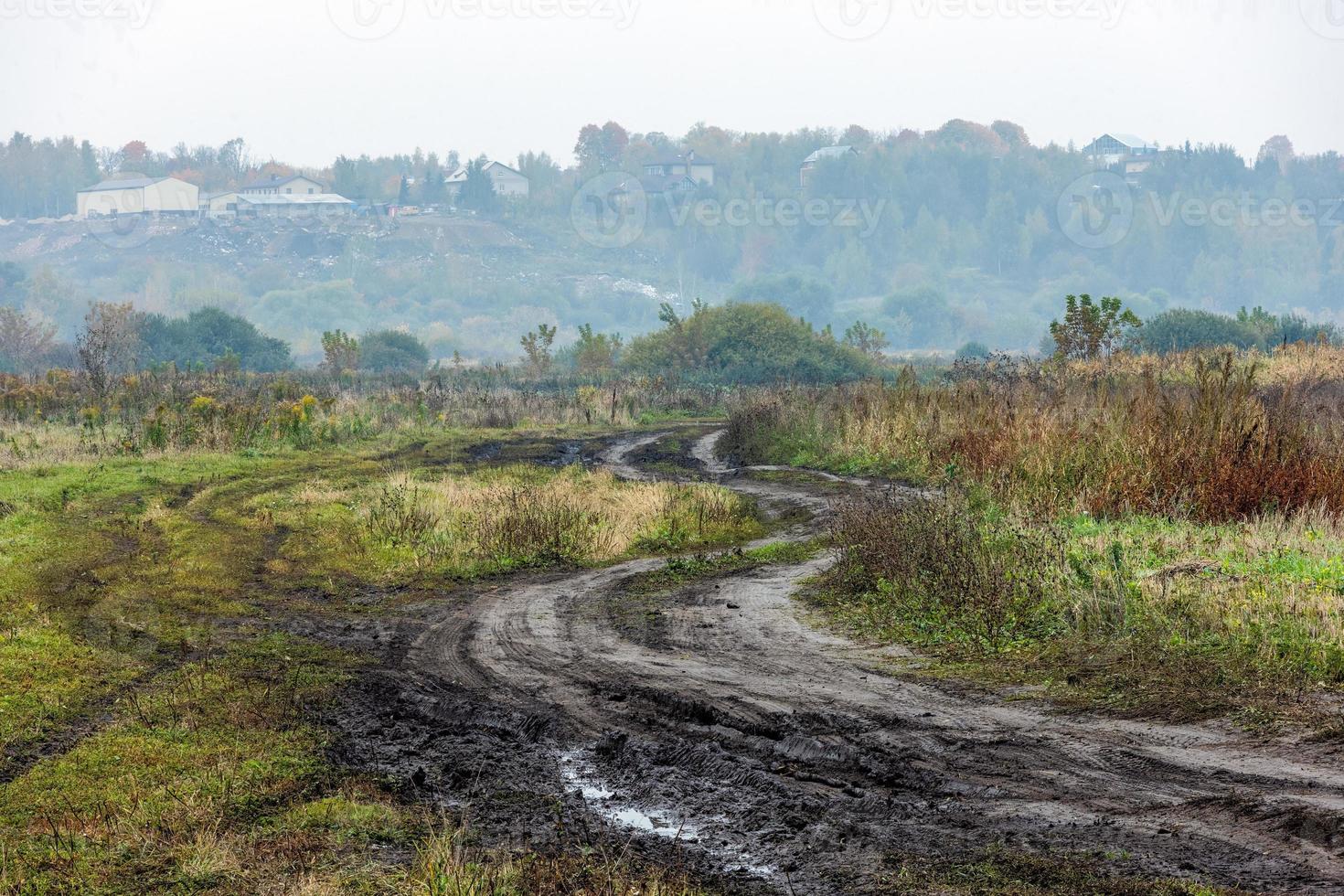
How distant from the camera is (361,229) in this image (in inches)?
6220

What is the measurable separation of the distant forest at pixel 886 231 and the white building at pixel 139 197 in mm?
7025

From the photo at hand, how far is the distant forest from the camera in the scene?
489ft

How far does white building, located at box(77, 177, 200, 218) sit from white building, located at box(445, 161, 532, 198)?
3597 centimetres

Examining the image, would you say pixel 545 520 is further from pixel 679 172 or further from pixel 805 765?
pixel 679 172

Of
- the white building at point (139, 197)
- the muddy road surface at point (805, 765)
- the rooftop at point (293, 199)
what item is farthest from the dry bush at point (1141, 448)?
the white building at point (139, 197)

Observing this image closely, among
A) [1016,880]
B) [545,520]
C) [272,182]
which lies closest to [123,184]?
[272,182]

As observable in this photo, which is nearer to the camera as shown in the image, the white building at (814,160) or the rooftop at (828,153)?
the white building at (814,160)

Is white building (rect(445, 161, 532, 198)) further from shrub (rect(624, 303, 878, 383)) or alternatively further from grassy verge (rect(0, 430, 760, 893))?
grassy verge (rect(0, 430, 760, 893))

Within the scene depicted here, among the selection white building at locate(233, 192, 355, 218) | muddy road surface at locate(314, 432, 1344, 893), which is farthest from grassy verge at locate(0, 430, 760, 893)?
white building at locate(233, 192, 355, 218)

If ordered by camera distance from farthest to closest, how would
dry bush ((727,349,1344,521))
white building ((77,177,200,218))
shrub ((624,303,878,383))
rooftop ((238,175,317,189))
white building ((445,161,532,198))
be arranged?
white building ((445,161,532,198)) → rooftop ((238,175,317,189)) → white building ((77,177,200,218)) → shrub ((624,303,878,383)) → dry bush ((727,349,1344,521))

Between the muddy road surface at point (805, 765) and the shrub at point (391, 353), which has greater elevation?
the muddy road surface at point (805, 765)

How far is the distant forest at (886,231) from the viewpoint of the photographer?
5866 inches

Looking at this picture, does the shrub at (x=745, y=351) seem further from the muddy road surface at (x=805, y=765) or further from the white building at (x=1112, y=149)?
the white building at (x=1112, y=149)

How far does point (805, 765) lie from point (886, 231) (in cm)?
17095
